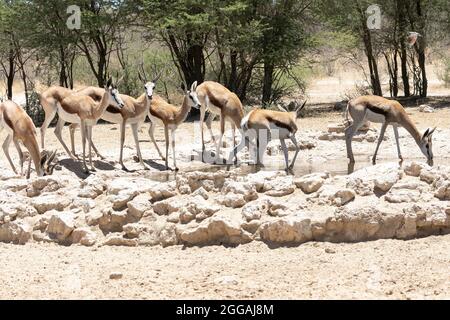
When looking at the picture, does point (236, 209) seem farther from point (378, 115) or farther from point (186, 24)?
point (186, 24)

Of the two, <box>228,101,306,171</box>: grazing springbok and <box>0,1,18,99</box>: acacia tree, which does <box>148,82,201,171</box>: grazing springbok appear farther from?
<box>0,1,18,99</box>: acacia tree

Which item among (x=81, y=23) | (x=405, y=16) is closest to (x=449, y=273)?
(x=81, y=23)

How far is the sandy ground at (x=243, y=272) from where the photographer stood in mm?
6039

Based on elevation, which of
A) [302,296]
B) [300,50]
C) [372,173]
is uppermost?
Result: [300,50]

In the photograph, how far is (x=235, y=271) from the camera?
666cm

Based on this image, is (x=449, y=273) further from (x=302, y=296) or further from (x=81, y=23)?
(x=81, y=23)

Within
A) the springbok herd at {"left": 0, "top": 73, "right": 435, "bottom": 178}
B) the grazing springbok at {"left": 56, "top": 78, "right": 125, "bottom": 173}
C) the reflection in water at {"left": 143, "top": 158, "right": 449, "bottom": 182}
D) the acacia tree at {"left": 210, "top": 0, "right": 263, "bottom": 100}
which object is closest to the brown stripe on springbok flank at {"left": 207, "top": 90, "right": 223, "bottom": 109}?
the springbok herd at {"left": 0, "top": 73, "right": 435, "bottom": 178}

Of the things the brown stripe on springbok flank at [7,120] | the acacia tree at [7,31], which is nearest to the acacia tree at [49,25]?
the acacia tree at [7,31]

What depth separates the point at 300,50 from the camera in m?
23.0

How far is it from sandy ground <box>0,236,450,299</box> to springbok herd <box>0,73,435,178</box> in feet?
13.6

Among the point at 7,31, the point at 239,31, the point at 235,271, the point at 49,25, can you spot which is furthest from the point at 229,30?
the point at 235,271

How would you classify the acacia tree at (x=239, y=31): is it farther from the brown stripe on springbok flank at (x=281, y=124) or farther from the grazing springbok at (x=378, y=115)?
the brown stripe on springbok flank at (x=281, y=124)

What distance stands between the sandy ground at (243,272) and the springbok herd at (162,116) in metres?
4.16
